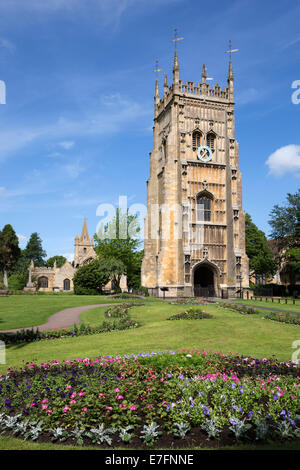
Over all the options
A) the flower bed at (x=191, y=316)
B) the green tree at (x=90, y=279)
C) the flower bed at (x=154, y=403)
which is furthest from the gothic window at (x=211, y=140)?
the flower bed at (x=154, y=403)

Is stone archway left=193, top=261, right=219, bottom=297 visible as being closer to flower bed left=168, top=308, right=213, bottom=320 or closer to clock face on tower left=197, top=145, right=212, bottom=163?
clock face on tower left=197, top=145, right=212, bottom=163

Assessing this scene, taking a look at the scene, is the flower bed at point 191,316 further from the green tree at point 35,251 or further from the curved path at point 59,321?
the green tree at point 35,251

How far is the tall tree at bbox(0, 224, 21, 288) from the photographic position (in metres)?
70.3

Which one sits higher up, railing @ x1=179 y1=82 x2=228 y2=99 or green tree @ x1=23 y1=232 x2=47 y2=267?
railing @ x1=179 y1=82 x2=228 y2=99

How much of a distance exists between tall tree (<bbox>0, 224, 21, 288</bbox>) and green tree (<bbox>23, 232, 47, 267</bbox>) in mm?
49134

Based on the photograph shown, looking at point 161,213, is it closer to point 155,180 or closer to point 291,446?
point 155,180

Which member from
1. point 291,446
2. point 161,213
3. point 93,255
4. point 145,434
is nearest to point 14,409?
point 145,434

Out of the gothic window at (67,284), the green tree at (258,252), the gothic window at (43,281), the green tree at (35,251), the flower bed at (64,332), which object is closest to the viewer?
the flower bed at (64,332)

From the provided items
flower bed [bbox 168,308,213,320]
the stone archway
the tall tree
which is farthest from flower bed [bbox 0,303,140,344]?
the tall tree

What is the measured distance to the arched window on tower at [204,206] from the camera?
4274 centimetres

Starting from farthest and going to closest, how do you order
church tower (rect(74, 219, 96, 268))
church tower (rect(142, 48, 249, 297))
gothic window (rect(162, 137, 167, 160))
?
church tower (rect(74, 219, 96, 268)) < gothic window (rect(162, 137, 167, 160)) < church tower (rect(142, 48, 249, 297))

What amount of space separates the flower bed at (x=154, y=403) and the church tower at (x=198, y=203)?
30352 millimetres

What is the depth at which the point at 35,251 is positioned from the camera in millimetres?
122000

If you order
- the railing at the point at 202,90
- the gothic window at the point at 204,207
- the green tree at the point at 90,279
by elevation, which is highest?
the railing at the point at 202,90
